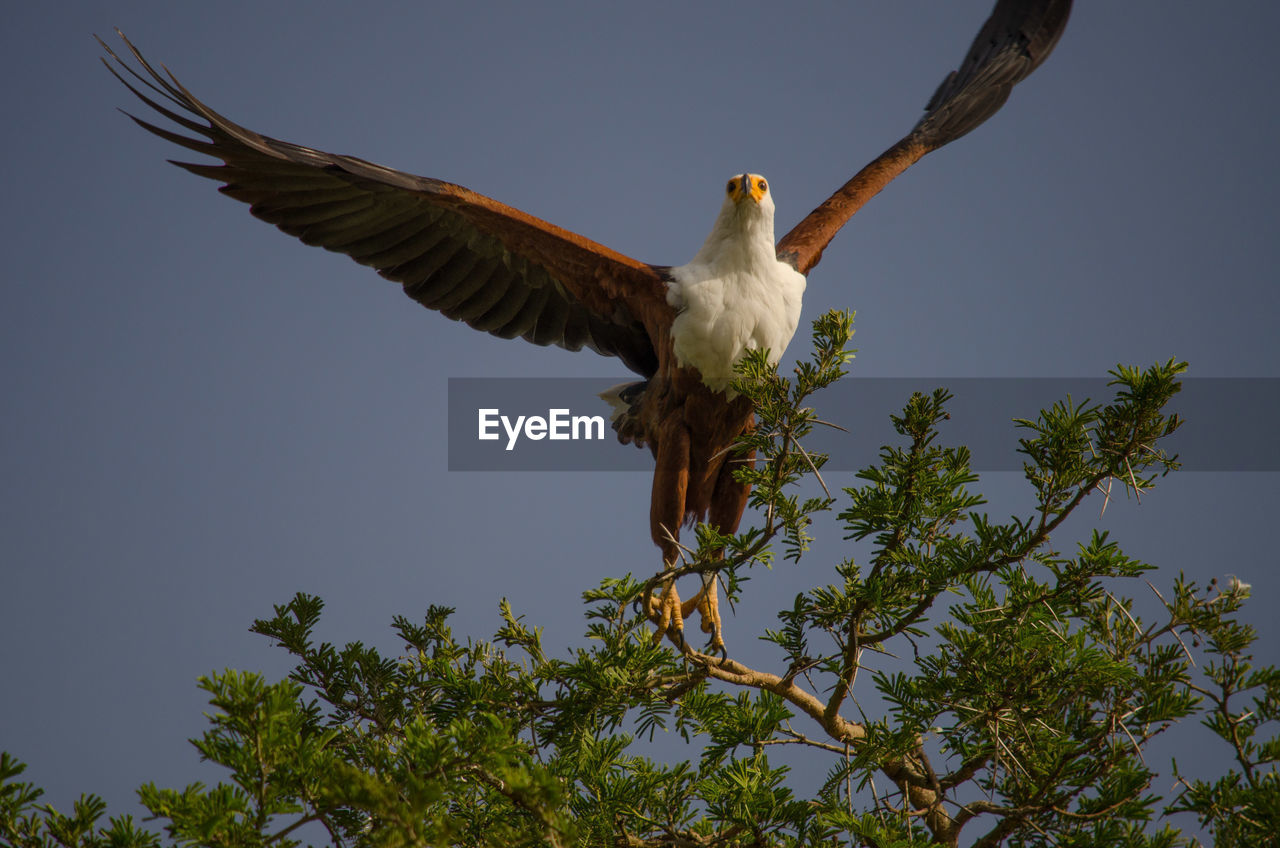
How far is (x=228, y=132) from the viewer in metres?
3.98

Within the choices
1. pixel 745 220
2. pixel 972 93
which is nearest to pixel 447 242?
pixel 745 220

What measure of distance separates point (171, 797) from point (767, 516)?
1542 millimetres

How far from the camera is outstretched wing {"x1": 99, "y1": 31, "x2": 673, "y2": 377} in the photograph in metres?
4.18

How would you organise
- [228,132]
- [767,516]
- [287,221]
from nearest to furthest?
[767,516] < [228,132] < [287,221]

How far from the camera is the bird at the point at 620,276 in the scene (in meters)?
4.02

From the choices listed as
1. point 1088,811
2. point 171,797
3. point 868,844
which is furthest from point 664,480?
point 171,797

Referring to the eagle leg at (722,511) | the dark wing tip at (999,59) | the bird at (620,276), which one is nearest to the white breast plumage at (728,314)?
the bird at (620,276)

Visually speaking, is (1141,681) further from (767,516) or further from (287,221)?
(287,221)

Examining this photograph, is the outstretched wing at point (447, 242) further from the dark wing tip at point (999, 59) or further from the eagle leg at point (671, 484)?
the dark wing tip at point (999, 59)

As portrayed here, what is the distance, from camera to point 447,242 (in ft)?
15.3

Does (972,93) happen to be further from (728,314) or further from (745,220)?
(728,314)

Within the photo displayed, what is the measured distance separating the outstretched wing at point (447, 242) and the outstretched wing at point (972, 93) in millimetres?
897

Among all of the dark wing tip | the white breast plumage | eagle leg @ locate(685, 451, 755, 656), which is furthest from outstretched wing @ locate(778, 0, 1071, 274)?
eagle leg @ locate(685, 451, 755, 656)

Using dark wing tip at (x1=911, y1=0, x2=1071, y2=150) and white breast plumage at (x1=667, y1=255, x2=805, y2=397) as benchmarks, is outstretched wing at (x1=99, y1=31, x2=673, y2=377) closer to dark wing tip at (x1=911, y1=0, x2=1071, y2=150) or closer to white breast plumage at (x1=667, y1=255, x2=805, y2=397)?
white breast plumage at (x1=667, y1=255, x2=805, y2=397)
